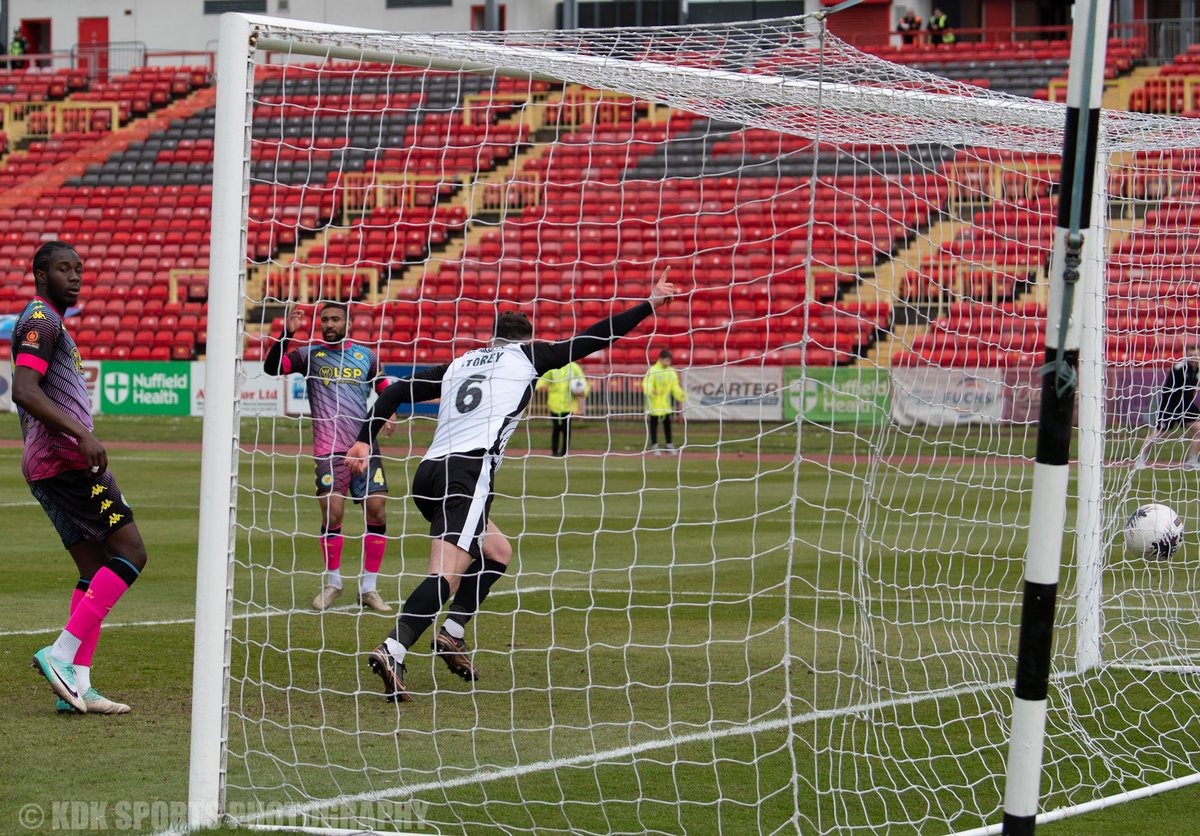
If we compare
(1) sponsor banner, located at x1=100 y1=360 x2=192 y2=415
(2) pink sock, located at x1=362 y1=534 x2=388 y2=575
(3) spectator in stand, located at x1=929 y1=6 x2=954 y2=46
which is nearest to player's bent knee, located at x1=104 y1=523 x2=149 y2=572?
(2) pink sock, located at x1=362 y1=534 x2=388 y2=575

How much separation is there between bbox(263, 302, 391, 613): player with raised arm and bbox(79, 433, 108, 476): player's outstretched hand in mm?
2803

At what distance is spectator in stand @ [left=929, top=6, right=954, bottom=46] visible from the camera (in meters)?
34.8

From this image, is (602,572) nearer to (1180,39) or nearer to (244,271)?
(244,271)

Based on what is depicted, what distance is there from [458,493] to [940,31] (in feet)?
102

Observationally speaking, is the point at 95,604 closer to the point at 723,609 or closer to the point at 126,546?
the point at 126,546

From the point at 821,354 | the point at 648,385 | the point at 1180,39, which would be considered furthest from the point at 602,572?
the point at 1180,39

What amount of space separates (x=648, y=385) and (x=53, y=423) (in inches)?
663

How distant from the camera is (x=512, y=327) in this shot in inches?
277

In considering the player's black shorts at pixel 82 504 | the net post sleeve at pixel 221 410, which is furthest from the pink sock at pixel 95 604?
the net post sleeve at pixel 221 410

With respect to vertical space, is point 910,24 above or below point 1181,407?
above

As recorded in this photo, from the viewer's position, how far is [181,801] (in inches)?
201

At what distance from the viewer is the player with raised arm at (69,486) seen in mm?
6219

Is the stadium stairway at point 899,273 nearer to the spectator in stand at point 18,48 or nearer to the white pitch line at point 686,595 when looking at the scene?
the white pitch line at point 686,595

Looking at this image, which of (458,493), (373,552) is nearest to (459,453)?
(458,493)
